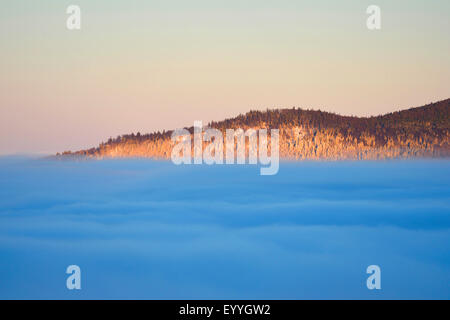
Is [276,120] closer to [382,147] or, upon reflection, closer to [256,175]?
[256,175]

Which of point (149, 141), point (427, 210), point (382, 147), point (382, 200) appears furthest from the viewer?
point (149, 141)

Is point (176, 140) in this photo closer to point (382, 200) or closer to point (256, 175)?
point (256, 175)

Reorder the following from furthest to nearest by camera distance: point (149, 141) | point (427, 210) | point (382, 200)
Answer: point (149, 141)
point (382, 200)
point (427, 210)

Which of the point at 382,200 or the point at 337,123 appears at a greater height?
the point at 337,123

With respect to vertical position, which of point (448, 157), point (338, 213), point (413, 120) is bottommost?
point (338, 213)

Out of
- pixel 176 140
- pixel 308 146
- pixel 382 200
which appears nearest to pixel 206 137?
pixel 176 140

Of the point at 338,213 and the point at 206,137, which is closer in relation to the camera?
the point at 338,213

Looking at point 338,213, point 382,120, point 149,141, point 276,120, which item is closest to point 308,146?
point 276,120
